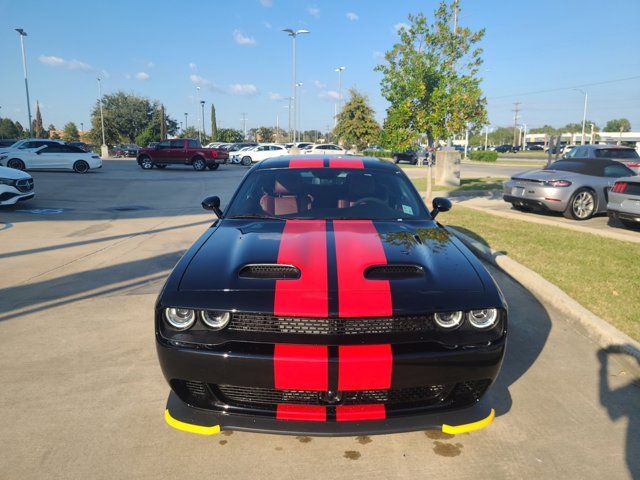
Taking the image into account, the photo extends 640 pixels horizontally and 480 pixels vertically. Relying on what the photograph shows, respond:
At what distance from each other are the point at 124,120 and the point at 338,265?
254 feet

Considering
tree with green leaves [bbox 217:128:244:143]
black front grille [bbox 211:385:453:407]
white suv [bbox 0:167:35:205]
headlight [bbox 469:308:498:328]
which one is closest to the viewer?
black front grille [bbox 211:385:453:407]

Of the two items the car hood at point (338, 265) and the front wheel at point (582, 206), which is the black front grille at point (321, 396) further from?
the front wheel at point (582, 206)

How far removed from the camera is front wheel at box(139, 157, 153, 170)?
29.5 m

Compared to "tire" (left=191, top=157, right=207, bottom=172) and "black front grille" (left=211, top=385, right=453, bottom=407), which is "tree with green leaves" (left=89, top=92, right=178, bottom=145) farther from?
"black front grille" (left=211, top=385, right=453, bottom=407)

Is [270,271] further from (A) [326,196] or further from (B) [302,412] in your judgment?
(A) [326,196]

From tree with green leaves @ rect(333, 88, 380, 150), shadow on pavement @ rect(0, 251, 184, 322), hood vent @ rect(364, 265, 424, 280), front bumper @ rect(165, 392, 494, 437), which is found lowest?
shadow on pavement @ rect(0, 251, 184, 322)

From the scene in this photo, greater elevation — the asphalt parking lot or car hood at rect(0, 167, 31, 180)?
car hood at rect(0, 167, 31, 180)

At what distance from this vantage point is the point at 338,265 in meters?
2.63

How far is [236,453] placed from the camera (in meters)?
2.61

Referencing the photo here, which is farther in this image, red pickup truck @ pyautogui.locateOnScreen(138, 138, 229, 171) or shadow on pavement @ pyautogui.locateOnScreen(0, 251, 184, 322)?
red pickup truck @ pyautogui.locateOnScreen(138, 138, 229, 171)

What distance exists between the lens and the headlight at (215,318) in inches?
94.0

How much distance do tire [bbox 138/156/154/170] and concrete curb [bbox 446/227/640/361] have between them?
Result: 2630cm

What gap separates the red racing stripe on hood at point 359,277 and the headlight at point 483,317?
47cm

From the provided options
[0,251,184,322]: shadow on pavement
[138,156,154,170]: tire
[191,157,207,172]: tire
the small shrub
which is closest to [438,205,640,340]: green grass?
[0,251,184,322]: shadow on pavement
